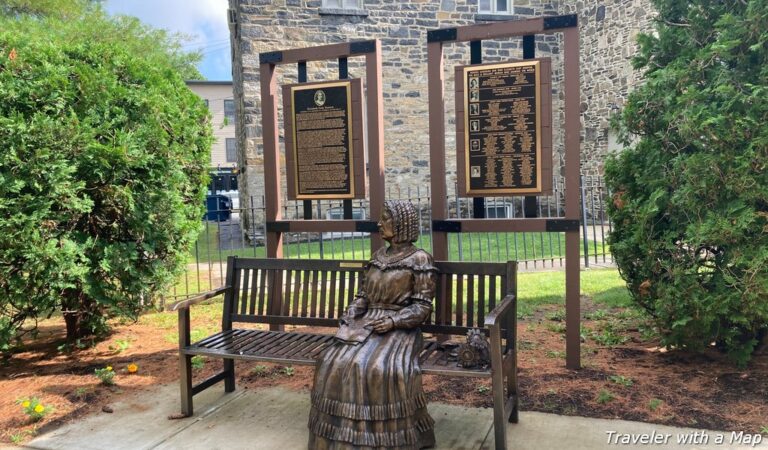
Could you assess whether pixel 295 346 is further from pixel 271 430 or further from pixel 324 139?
pixel 324 139

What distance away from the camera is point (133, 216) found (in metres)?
5.55

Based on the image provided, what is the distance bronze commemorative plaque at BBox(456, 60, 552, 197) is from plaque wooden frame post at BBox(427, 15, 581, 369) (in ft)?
0.63

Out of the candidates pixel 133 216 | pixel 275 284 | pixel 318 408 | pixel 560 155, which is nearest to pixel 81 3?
pixel 560 155

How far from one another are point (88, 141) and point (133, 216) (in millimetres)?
829

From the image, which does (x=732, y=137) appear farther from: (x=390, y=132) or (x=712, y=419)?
(x=390, y=132)

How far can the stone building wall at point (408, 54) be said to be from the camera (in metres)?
12.9

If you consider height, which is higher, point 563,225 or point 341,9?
point 341,9

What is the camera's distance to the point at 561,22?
4.84 meters

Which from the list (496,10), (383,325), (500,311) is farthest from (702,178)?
(496,10)

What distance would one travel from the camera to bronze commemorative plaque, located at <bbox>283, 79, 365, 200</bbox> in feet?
18.1

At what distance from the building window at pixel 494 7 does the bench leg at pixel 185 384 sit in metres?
12.5

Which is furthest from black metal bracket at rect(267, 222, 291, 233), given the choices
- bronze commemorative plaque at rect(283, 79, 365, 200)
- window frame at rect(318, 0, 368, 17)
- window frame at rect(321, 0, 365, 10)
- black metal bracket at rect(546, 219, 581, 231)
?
window frame at rect(321, 0, 365, 10)

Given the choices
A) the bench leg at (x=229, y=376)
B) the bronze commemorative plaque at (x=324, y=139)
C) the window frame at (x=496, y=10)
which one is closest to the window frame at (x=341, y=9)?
the window frame at (x=496, y=10)

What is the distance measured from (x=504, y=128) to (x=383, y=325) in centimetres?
219
